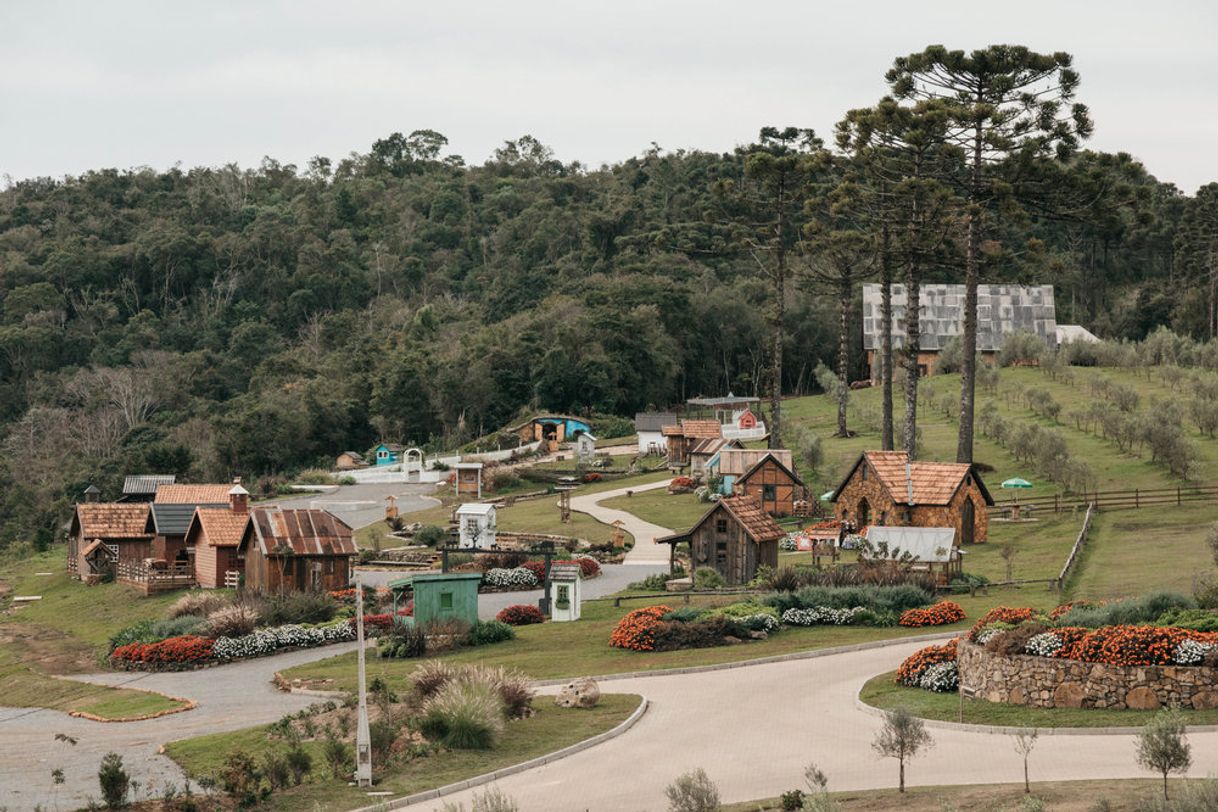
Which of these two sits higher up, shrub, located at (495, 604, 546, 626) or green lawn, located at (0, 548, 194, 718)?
shrub, located at (495, 604, 546, 626)

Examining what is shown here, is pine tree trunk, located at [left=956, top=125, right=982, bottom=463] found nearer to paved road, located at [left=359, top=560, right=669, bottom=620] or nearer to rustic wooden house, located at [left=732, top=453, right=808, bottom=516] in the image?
rustic wooden house, located at [left=732, top=453, right=808, bottom=516]

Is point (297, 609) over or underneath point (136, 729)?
over

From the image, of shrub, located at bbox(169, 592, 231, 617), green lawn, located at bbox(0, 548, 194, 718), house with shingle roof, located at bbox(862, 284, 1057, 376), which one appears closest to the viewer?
green lawn, located at bbox(0, 548, 194, 718)

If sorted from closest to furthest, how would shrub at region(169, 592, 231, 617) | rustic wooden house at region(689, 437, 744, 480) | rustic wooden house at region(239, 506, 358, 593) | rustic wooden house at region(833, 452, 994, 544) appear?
1. shrub at region(169, 592, 231, 617)
2. rustic wooden house at region(833, 452, 994, 544)
3. rustic wooden house at region(239, 506, 358, 593)
4. rustic wooden house at region(689, 437, 744, 480)

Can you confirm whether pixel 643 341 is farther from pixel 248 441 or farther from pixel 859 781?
pixel 859 781

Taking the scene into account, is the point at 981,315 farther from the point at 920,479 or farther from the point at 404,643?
the point at 404,643

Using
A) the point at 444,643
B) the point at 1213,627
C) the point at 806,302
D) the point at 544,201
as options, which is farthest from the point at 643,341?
the point at 1213,627

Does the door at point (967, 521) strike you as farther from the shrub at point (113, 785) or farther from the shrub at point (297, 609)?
the shrub at point (113, 785)

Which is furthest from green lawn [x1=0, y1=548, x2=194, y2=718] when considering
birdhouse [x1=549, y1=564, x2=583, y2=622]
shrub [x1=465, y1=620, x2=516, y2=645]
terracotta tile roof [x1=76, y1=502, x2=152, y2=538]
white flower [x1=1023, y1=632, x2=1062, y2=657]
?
white flower [x1=1023, y1=632, x2=1062, y2=657]

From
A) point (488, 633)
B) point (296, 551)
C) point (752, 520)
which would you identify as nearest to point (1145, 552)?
point (752, 520)
